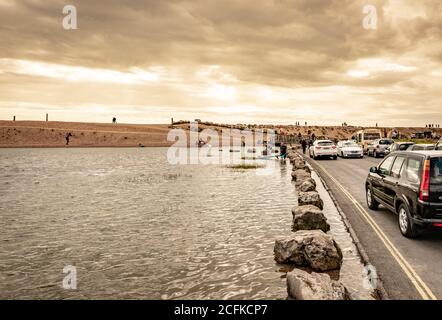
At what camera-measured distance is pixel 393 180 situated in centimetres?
992

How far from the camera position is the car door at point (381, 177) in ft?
35.0

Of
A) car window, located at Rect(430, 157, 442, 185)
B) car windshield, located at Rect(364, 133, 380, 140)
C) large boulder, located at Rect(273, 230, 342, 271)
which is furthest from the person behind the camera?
car windshield, located at Rect(364, 133, 380, 140)

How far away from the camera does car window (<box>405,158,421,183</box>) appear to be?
851cm

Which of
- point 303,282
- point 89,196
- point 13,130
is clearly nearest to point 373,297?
point 303,282

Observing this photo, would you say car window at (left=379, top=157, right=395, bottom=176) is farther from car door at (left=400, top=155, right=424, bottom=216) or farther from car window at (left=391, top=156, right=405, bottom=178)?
car door at (left=400, top=155, right=424, bottom=216)

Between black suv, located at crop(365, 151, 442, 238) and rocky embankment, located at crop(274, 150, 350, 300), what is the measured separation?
1.95 metres

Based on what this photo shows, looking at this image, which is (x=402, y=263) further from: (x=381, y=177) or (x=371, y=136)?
(x=371, y=136)

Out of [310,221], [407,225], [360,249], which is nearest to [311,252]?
[360,249]

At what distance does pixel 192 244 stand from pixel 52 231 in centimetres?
437

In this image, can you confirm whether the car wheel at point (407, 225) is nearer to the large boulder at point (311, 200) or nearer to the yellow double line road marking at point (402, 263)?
the yellow double line road marking at point (402, 263)

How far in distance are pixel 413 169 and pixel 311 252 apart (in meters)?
3.48

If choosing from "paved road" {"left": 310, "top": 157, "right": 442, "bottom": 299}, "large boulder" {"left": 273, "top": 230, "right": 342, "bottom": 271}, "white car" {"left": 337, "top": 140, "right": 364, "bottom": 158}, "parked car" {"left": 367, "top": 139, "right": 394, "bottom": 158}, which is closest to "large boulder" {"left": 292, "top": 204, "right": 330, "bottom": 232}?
"paved road" {"left": 310, "top": 157, "right": 442, "bottom": 299}

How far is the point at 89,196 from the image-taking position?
16.7 m

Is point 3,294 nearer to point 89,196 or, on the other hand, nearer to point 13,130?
point 89,196
